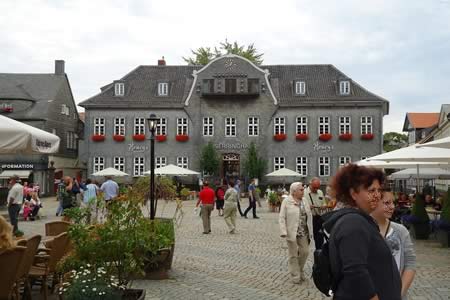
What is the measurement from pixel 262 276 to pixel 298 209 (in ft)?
5.01

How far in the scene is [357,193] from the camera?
3434 millimetres

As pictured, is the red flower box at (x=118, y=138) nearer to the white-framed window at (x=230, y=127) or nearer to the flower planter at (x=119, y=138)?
the flower planter at (x=119, y=138)

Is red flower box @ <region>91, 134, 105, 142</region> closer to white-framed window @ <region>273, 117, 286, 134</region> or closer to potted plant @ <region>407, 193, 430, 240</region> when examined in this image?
white-framed window @ <region>273, 117, 286, 134</region>

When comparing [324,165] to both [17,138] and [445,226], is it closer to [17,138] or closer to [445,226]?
[445,226]

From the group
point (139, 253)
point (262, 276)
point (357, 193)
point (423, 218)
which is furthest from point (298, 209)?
point (423, 218)

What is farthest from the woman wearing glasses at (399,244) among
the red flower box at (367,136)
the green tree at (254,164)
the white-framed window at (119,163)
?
the white-framed window at (119,163)

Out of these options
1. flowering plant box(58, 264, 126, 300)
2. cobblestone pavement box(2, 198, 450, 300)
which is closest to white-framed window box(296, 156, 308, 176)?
cobblestone pavement box(2, 198, 450, 300)

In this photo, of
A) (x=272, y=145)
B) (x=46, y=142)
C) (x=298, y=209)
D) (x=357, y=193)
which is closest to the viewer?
(x=357, y=193)

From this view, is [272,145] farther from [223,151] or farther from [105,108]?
[105,108]

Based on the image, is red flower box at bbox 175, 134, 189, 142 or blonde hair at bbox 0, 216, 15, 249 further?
red flower box at bbox 175, 134, 189, 142

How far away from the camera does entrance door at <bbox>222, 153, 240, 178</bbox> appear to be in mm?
48438

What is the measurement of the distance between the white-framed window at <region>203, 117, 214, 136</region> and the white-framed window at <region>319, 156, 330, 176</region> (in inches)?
366

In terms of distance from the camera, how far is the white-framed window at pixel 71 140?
55594 mm

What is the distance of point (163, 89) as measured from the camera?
4978 cm
